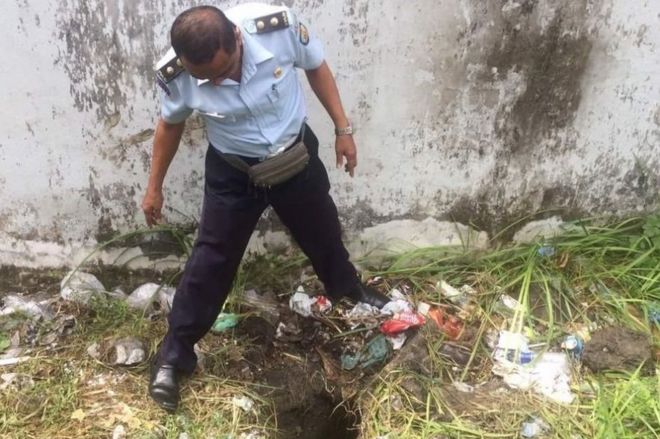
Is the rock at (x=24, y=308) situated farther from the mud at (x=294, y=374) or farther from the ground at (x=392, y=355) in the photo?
the mud at (x=294, y=374)

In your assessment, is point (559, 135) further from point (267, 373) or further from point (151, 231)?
point (151, 231)

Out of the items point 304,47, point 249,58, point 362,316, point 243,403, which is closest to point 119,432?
point 243,403

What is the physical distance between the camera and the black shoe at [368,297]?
120 inches

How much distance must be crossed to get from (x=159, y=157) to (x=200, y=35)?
58 centimetres

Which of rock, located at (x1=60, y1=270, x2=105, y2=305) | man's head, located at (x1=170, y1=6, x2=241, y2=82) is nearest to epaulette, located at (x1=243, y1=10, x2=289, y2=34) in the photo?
man's head, located at (x1=170, y1=6, x2=241, y2=82)

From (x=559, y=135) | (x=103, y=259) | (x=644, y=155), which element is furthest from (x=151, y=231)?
(x=644, y=155)

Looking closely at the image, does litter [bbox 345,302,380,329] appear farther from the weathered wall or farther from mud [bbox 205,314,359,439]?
the weathered wall

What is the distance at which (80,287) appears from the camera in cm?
315

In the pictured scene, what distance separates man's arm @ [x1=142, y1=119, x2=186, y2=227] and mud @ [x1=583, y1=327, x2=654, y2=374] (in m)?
1.93

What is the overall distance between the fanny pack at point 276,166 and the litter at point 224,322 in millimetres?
879

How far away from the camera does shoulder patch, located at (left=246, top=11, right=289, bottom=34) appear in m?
2.21

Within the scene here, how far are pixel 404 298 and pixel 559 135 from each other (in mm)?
1063

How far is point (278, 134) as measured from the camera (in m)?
2.36

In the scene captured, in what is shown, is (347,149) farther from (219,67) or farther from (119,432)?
(119,432)
